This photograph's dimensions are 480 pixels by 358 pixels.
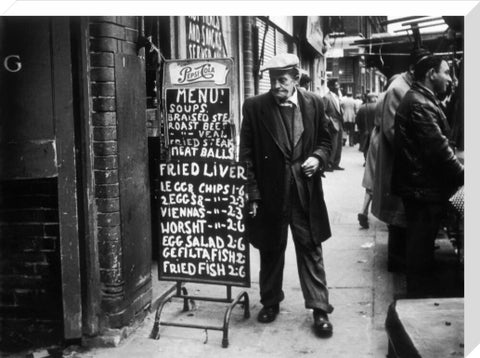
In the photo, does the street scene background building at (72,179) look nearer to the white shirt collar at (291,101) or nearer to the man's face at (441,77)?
the white shirt collar at (291,101)

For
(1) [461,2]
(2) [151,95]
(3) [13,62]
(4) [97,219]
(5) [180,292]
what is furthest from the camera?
(2) [151,95]

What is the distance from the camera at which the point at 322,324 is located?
425 centimetres

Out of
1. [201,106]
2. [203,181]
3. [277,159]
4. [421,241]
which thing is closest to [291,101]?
[277,159]

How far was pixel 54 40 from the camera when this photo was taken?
3.78 m

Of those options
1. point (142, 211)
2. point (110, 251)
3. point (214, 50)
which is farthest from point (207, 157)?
point (214, 50)

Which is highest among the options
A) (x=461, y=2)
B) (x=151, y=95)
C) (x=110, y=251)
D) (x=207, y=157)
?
(x=461, y=2)

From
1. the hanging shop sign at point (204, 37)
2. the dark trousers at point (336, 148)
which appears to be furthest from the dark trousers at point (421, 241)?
the dark trousers at point (336, 148)

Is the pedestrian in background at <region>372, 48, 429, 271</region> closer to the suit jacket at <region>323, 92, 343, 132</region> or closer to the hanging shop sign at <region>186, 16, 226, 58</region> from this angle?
the hanging shop sign at <region>186, 16, 226, 58</region>

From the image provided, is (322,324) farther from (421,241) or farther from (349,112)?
(349,112)

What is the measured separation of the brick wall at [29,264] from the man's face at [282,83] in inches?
62.7

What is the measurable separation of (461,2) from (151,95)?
8.73 feet

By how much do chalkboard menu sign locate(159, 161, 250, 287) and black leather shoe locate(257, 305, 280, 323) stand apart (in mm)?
385

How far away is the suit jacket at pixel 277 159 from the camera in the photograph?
4305mm

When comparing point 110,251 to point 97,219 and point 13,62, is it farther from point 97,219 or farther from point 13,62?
point 13,62
